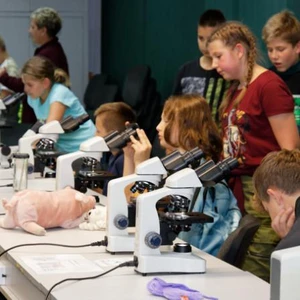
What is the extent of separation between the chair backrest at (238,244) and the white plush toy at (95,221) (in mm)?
527

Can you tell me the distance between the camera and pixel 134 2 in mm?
9266

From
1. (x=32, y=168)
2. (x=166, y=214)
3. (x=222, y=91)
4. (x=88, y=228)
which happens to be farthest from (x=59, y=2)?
(x=166, y=214)

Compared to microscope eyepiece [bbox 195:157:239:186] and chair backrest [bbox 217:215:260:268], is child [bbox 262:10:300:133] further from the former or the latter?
microscope eyepiece [bbox 195:157:239:186]

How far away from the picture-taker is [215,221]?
3.60 meters

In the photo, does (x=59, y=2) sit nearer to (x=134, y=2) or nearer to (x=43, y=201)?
(x=134, y=2)

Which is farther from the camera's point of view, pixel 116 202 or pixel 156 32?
pixel 156 32

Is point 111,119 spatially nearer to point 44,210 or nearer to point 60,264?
point 44,210

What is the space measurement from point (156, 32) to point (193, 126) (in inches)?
190

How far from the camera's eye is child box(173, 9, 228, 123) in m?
5.52

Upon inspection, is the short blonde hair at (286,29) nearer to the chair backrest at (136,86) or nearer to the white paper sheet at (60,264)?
the white paper sheet at (60,264)

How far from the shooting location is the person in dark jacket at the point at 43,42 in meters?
7.30

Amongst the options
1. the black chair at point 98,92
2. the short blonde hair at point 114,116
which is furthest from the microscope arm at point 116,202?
the black chair at point 98,92

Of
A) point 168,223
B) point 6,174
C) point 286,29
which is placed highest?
→ point 286,29

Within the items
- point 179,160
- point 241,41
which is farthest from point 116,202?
point 241,41
